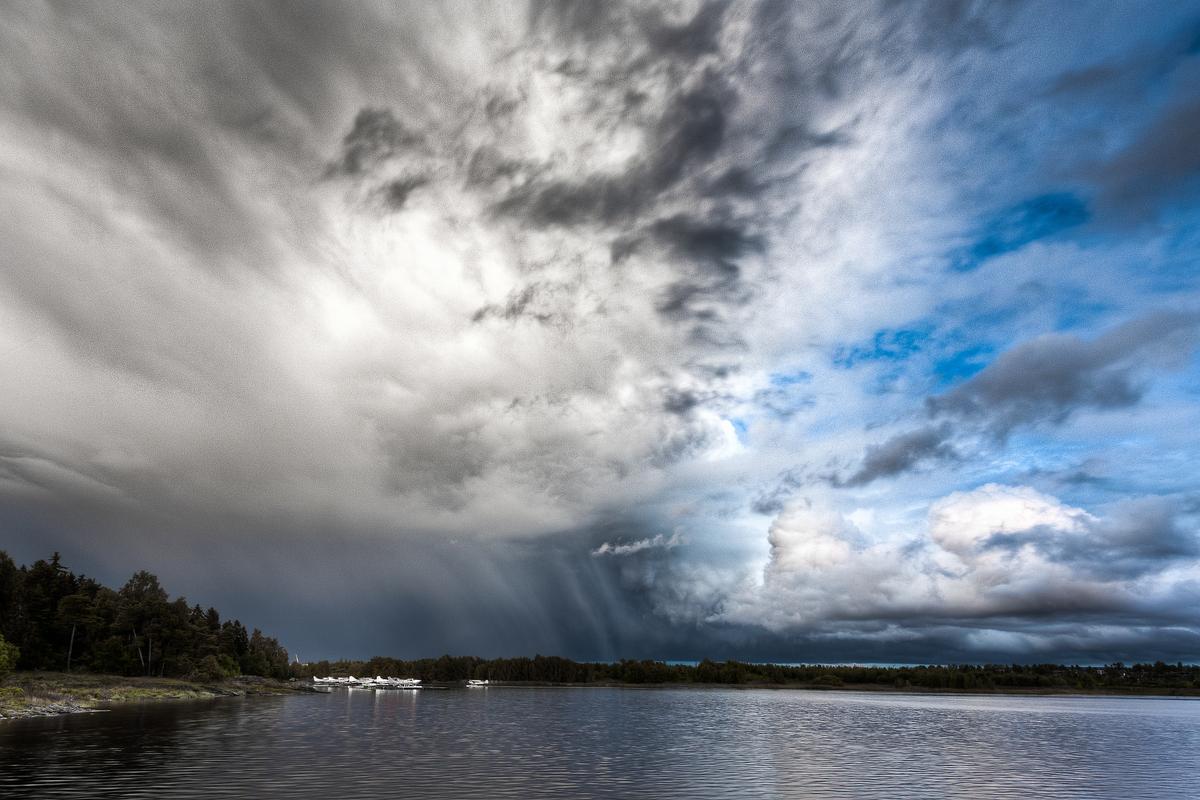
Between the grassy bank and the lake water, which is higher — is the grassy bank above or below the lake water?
above

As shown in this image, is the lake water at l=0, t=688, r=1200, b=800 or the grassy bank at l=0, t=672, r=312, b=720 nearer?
the lake water at l=0, t=688, r=1200, b=800

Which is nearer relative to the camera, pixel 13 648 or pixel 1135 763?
pixel 1135 763

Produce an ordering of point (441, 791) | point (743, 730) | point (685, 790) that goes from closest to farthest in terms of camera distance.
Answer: point (441, 791), point (685, 790), point (743, 730)

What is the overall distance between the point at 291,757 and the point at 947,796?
66030 mm

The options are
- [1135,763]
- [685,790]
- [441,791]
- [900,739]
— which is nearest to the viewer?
[441,791]

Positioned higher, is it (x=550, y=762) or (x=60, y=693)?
(x=60, y=693)

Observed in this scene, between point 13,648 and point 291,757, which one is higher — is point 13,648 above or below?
above

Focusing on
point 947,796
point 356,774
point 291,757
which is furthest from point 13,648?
point 947,796

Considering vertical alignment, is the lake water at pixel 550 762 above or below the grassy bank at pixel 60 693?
below

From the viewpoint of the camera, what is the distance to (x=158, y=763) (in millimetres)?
70062

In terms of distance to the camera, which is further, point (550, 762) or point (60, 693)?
point (60, 693)

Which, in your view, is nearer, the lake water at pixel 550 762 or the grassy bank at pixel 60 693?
the lake water at pixel 550 762

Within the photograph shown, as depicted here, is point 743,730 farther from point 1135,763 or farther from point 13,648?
point 13,648

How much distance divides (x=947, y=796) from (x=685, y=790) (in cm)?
2268
